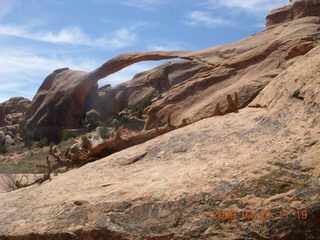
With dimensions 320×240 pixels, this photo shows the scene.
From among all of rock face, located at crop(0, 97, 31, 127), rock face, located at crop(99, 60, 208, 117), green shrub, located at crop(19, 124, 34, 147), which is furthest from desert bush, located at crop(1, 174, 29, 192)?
rock face, located at crop(0, 97, 31, 127)

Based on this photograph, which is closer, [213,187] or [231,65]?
[213,187]

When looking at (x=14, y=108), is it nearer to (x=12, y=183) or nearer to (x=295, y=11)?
(x=295, y=11)

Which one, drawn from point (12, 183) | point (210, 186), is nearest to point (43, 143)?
point (12, 183)

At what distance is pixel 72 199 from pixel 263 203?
1.98m

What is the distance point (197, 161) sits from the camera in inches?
145

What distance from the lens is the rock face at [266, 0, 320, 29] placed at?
49.0 ft

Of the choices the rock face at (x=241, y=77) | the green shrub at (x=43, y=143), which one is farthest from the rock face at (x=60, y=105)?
the rock face at (x=241, y=77)

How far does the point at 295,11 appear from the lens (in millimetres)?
17531

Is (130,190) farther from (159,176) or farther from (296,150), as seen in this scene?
(296,150)

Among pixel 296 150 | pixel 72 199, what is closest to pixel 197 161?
pixel 296 150

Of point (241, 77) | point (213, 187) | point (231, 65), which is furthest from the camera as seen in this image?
point (231, 65)
